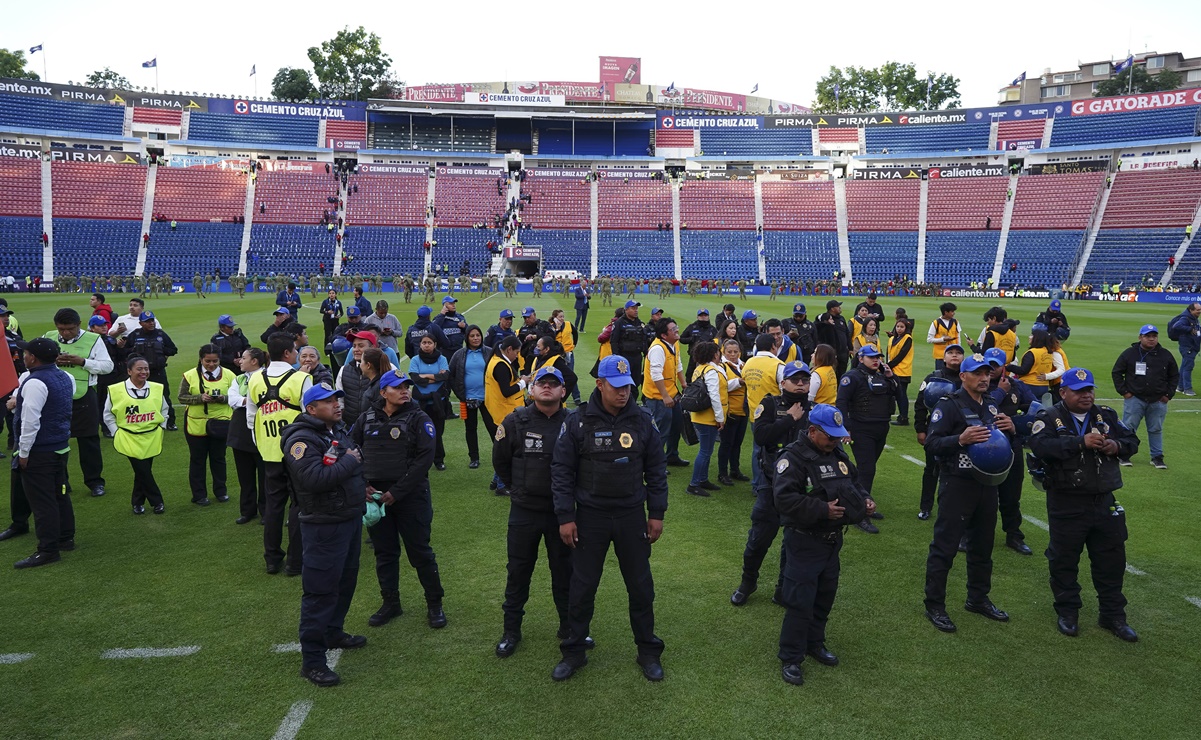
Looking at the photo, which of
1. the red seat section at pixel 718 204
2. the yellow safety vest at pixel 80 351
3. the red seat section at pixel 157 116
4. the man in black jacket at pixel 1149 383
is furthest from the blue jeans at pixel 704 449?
the red seat section at pixel 157 116

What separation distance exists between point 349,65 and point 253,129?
75.4 feet

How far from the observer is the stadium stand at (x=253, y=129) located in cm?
6294

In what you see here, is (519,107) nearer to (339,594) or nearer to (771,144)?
(771,144)

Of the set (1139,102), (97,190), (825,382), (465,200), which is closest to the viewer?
(825,382)

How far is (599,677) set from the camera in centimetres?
503

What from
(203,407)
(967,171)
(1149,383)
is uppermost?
(967,171)

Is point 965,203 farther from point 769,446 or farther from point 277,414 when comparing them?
point 277,414

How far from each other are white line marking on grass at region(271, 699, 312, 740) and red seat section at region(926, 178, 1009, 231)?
202 feet

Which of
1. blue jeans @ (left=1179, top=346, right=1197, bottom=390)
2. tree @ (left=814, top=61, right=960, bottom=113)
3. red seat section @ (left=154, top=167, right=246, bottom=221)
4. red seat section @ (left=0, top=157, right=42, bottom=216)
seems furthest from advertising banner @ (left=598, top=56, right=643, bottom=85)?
blue jeans @ (left=1179, top=346, right=1197, bottom=390)

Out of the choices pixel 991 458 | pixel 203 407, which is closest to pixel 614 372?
pixel 991 458

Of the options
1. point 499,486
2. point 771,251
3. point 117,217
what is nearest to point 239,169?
point 117,217

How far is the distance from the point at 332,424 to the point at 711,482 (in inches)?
220

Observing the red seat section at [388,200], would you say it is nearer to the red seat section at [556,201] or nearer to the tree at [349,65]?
the red seat section at [556,201]

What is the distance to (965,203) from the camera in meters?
58.3
